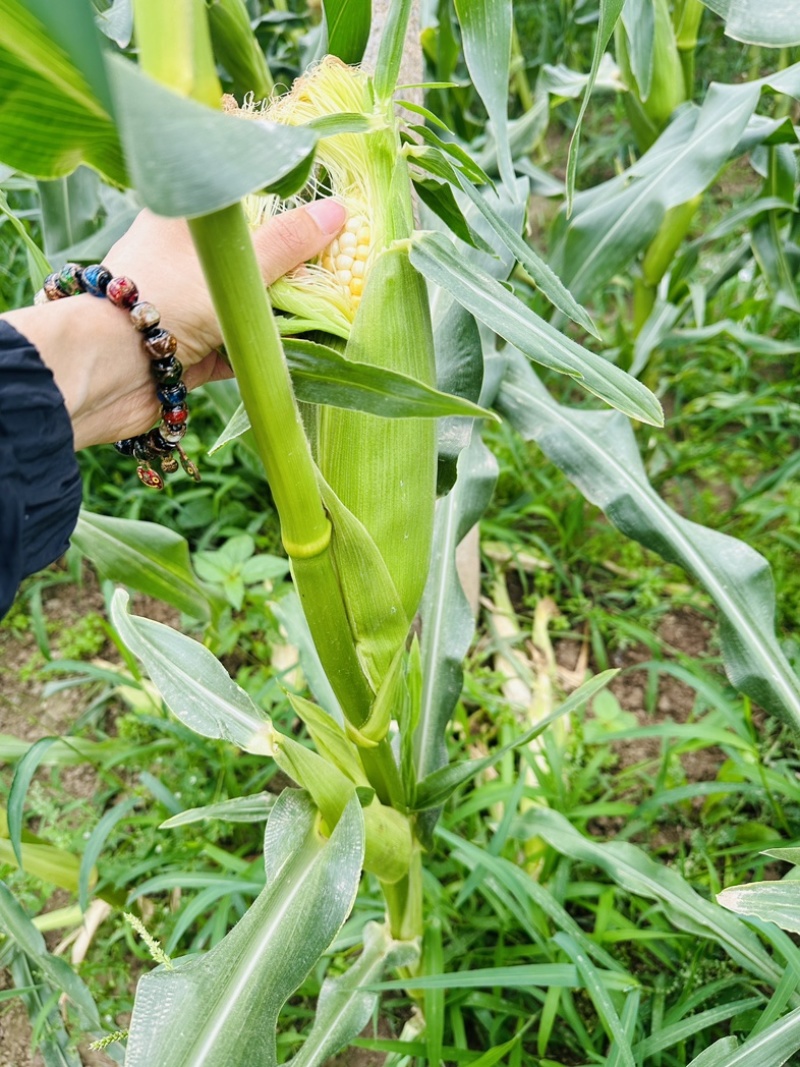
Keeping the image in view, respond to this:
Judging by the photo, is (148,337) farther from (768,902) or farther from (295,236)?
(768,902)

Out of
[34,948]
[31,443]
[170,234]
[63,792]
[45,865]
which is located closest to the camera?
[31,443]

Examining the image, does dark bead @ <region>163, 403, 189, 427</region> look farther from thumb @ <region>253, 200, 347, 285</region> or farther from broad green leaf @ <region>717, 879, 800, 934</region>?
broad green leaf @ <region>717, 879, 800, 934</region>

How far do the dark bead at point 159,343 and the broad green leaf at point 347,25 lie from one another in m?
0.32

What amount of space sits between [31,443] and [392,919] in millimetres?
686

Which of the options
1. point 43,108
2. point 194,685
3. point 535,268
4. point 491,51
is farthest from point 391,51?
point 194,685

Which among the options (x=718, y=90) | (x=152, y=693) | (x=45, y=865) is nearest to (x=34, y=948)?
(x=45, y=865)

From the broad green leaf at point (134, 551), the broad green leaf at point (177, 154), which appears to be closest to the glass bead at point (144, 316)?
the broad green leaf at point (177, 154)

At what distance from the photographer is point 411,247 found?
1.75ft

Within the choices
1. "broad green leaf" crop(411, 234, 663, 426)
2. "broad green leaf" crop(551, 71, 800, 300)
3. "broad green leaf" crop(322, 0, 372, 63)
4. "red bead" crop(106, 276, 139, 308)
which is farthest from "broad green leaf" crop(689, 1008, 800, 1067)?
"broad green leaf" crop(551, 71, 800, 300)

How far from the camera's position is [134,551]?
1.12 metres

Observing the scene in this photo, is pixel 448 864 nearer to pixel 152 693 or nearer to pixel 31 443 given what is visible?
pixel 152 693

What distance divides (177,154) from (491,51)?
398 mm

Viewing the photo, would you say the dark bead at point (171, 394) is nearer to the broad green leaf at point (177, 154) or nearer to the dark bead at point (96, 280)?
the dark bead at point (96, 280)

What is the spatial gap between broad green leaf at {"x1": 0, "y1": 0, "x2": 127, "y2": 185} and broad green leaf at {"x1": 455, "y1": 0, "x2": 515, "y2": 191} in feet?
0.97
